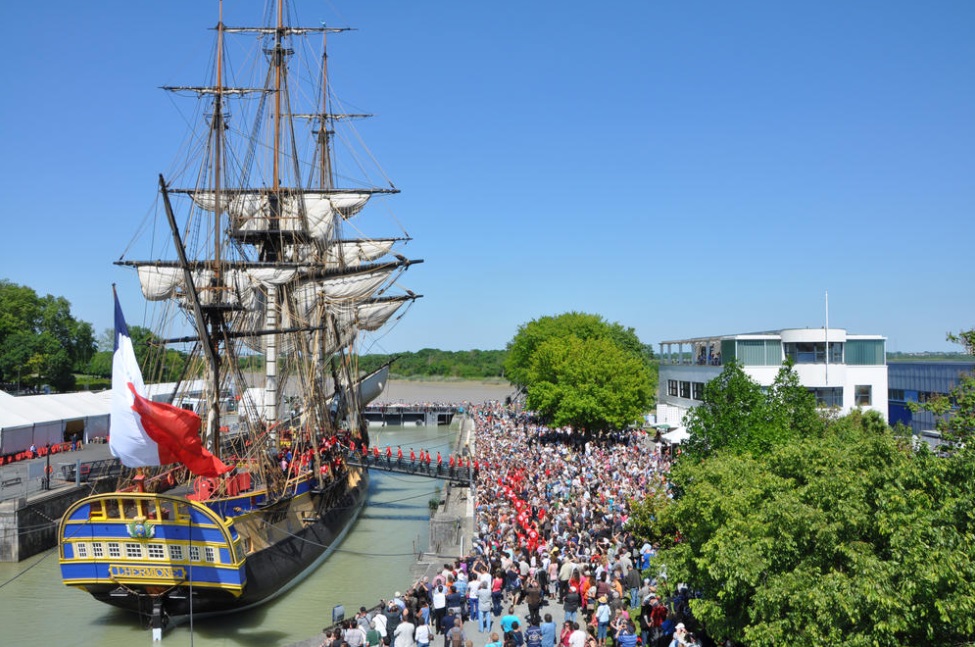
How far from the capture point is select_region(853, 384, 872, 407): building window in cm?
3988

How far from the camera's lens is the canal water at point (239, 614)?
21109 millimetres

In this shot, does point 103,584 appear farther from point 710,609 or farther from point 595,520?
→ point 710,609

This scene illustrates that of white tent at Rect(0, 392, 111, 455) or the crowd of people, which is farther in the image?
white tent at Rect(0, 392, 111, 455)

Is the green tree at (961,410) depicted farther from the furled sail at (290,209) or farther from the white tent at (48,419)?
the white tent at (48,419)

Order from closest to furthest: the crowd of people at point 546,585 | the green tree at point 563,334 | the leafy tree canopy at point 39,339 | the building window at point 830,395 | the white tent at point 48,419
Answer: the crowd of people at point 546,585 < the white tent at point 48,419 < the building window at point 830,395 < the green tree at point 563,334 < the leafy tree canopy at point 39,339

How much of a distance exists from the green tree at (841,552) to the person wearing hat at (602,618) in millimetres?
1446

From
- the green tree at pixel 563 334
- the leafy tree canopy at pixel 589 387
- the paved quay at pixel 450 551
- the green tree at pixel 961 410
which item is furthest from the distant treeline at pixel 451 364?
the green tree at pixel 961 410

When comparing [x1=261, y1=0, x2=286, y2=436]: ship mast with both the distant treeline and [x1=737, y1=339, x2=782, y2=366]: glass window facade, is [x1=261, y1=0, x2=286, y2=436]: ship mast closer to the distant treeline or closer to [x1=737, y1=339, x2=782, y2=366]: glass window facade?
[x1=737, y1=339, x2=782, y2=366]: glass window facade

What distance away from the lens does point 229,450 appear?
37000mm

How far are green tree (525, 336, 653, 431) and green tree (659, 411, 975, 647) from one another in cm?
3138

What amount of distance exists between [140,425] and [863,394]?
115ft

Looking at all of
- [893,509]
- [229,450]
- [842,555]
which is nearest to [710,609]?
[842,555]

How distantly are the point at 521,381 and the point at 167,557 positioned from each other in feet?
196

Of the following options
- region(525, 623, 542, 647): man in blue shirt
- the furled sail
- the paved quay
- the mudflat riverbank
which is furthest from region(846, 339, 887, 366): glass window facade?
the mudflat riverbank
